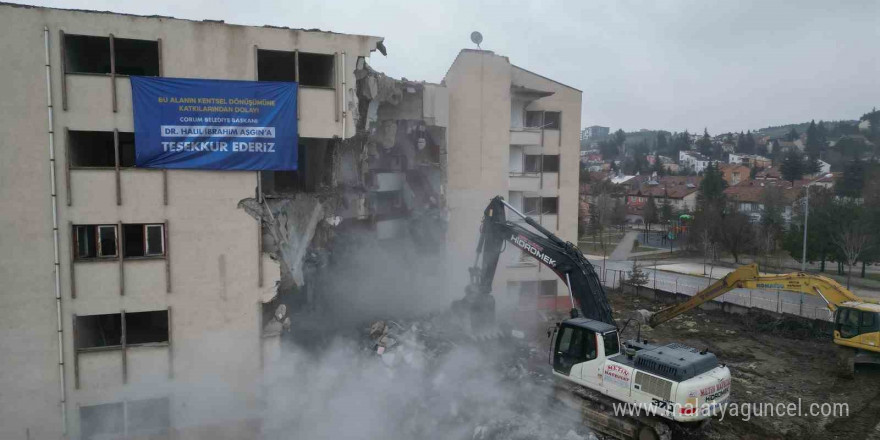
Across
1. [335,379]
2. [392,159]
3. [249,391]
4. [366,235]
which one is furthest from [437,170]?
[249,391]

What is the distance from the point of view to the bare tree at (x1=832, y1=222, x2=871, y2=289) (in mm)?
29906

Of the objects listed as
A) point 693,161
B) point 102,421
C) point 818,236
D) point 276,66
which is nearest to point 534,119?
point 276,66

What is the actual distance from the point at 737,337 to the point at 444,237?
1195 centimetres

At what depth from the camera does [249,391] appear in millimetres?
14305

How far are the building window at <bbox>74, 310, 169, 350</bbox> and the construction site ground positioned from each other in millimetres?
12642

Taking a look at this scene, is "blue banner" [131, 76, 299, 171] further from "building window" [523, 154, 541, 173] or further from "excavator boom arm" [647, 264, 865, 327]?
"excavator boom arm" [647, 264, 865, 327]

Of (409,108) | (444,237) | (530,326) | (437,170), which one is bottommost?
(530,326)

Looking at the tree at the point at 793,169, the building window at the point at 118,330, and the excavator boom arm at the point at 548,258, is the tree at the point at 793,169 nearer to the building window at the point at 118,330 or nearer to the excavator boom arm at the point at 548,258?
the excavator boom arm at the point at 548,258

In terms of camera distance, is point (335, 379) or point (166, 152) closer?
point (166, 152)

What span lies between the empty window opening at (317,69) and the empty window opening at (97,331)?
8.30 metres

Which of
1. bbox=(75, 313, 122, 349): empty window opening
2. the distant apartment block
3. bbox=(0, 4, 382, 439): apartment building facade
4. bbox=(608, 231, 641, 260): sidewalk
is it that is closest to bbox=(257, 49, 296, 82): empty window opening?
bbox=(0, 4, 382, 439): apartment building facade

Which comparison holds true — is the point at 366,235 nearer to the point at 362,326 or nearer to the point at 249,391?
the point at 362,326

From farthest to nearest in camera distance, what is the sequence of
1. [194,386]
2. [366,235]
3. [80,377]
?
[366,235] → [194,386] → [80,377]

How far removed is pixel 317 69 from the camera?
15555mm
